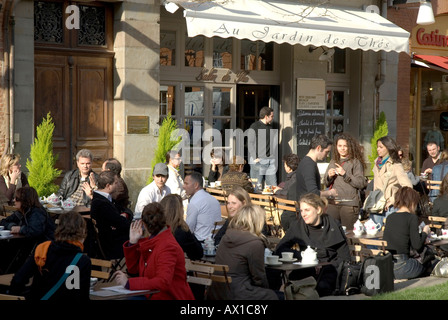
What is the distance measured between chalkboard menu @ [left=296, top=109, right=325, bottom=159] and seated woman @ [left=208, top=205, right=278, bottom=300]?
9.63m

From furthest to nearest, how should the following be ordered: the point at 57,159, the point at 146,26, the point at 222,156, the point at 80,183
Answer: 1. the point at 222,156
2. the point at 146,26
3. the point at 57,159
4. the point at 80,183

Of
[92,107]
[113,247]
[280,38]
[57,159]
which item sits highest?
[280,38]

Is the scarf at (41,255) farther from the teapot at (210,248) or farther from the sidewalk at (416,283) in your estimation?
the sidewalk at (416,283)

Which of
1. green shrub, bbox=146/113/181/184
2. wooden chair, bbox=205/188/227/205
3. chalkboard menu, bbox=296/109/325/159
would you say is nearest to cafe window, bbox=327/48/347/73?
chalkboard menu, bbox=296/109/325/159

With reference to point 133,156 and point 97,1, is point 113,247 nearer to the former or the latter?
point 133,156

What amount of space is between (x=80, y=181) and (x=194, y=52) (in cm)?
506

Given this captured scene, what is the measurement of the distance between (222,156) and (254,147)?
79cm

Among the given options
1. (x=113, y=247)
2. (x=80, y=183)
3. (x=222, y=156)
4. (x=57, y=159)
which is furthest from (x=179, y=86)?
(x=113, y=247)

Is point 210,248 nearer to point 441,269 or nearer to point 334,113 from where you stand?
point 441,269

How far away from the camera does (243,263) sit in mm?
7051

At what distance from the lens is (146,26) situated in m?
14.1

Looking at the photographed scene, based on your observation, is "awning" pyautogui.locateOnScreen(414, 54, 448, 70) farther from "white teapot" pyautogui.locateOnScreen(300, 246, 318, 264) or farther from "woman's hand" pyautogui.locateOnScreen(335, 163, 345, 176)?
"white teapot" pyautogui.locateOnScreen(300, 246, 318, 264)

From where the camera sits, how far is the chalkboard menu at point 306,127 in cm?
1670

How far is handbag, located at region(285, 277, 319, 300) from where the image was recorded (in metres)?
7.21
